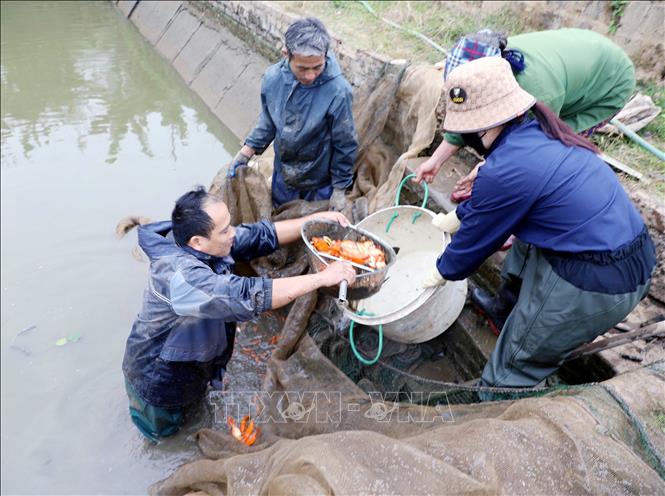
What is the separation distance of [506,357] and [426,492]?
1344 mm

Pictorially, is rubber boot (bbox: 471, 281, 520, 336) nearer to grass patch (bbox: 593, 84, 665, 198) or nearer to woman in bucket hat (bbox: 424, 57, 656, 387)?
woman in bucket hat (bbox: 424, 57, 656, 387)

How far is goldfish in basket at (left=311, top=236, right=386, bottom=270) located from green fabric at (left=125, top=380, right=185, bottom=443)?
1.55 meters

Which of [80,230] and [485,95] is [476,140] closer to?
[485,95]

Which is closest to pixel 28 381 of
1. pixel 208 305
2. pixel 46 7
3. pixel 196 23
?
pixel 208 305

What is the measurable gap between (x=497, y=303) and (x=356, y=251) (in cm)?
110

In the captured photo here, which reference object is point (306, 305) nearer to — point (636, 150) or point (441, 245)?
point (441, 245)

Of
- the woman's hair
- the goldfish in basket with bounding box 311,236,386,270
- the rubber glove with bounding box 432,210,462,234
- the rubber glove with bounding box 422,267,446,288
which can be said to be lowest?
the goldfish in basket with bounding box 311,236,386,270

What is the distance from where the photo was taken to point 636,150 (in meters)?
3.80

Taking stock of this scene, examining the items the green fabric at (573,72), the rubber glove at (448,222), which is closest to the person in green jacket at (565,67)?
the green fabric at (573,72)

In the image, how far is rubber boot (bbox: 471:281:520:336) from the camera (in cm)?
311

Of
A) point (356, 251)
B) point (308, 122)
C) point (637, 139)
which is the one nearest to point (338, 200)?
point (308, 122)

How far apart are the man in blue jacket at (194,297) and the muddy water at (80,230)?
782 mm

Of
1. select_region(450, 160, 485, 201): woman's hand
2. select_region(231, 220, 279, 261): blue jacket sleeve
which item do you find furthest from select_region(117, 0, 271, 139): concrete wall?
select_region(231, 220, 279, 261): blue jacket sleeve

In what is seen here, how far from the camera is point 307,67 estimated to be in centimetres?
338
